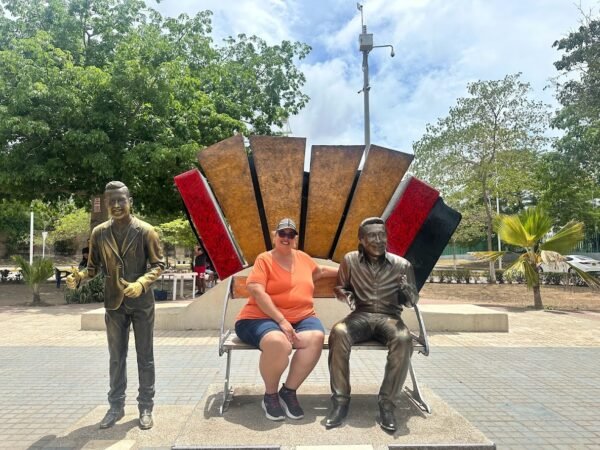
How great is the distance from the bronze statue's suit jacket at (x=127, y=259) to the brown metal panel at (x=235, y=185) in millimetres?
3991

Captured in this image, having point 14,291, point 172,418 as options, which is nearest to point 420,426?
point 172,418

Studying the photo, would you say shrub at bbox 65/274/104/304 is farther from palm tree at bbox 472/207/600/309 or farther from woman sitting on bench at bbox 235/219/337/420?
woman sitting on bench at bbox 235/219/337/420

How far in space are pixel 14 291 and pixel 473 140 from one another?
1873 centimetres

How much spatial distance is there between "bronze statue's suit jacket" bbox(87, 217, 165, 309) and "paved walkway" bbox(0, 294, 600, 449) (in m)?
1.06

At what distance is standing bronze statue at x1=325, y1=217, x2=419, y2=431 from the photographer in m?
3.56

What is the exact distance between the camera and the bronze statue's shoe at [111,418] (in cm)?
386

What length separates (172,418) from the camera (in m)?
4.14

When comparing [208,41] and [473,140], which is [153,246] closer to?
[208,41]

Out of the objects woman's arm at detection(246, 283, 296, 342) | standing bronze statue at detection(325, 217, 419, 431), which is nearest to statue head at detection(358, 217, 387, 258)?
standing bronze statue at detection(325, 217, 419, 431)

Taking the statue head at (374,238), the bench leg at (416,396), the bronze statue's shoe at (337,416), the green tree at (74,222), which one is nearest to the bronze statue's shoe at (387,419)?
the bronze statue's shoe at (337,416)

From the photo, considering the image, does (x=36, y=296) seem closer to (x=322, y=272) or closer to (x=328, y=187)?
(x=328, y=187)

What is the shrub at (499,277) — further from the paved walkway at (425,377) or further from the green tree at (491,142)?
the paved walkway at (425,377)

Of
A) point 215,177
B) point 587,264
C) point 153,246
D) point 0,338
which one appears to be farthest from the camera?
point 587,264

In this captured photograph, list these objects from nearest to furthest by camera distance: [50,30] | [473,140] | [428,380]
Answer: [428,380] → [50,30] → [473,140]
